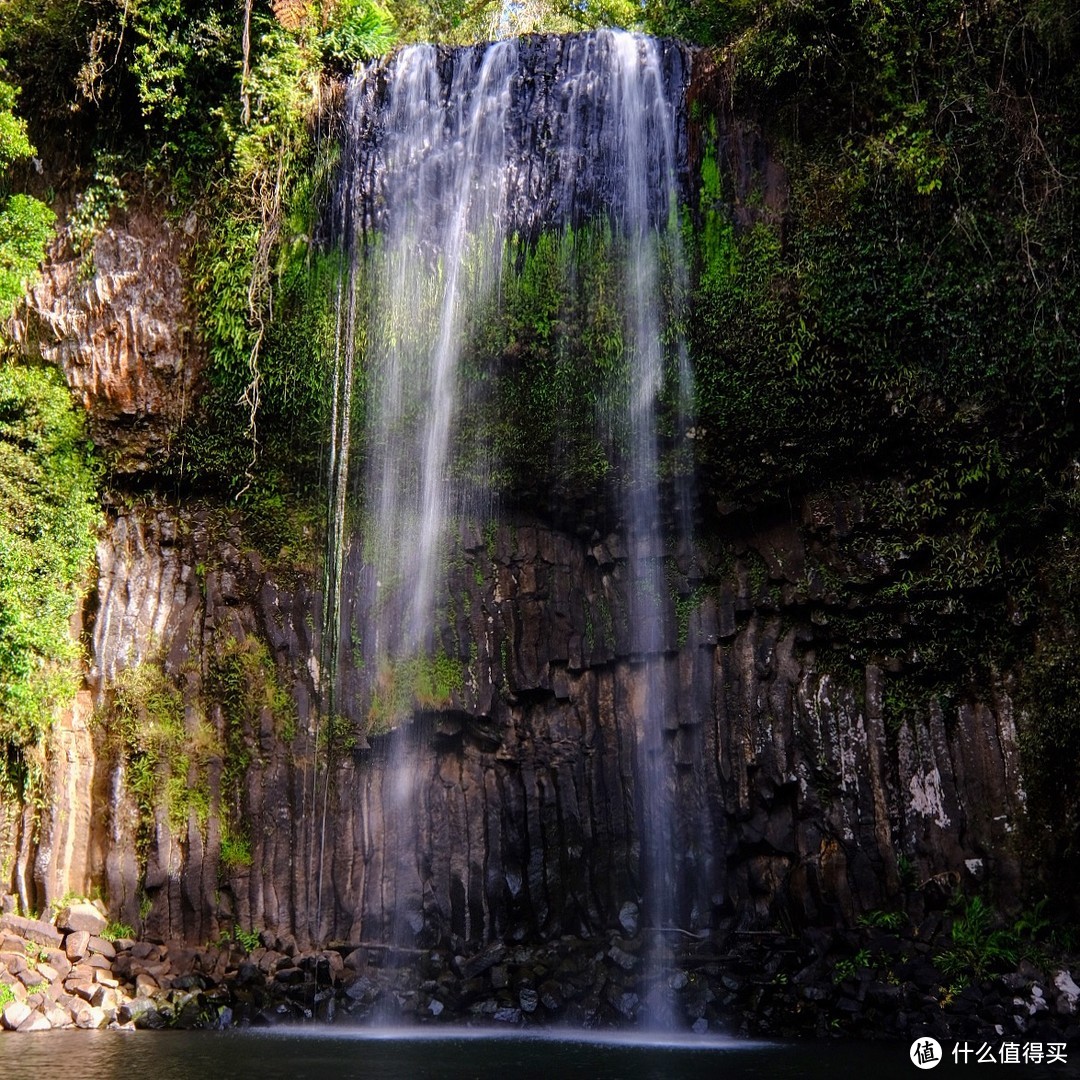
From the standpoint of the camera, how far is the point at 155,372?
1093 cm

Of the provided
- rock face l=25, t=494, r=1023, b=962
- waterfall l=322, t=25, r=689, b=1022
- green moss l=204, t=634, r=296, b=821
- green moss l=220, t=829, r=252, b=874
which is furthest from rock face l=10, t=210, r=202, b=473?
green moss l=220, t=829, r=252, b=874

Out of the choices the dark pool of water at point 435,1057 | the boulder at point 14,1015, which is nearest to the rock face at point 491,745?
the boulder at point 14,1015

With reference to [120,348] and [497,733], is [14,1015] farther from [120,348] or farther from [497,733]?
[120,348]

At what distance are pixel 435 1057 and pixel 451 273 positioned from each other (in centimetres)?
725

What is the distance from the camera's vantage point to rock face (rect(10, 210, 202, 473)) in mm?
10859

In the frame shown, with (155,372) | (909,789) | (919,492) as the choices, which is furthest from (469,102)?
(909,789)

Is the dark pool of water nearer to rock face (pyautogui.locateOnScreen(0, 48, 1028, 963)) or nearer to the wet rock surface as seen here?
the wet rock surface

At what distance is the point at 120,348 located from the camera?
10.9 meters

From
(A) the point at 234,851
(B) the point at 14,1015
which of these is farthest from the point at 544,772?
(B) the point at 14,1015

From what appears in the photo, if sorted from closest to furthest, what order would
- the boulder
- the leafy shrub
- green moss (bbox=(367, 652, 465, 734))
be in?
the boulder < the leafy shrub < green moss (bbox=(367, 652, 465, 734))

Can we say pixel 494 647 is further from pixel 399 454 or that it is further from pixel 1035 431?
pixel 1035 431

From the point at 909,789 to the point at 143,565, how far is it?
7726 mm

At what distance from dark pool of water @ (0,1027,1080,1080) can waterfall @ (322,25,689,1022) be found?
3198 mm

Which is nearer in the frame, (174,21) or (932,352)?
(932,352)
